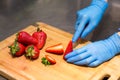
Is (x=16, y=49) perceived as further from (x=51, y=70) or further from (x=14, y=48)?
(x=51, y=70)

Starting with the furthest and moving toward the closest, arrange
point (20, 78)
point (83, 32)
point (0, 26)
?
1. point (0, 26)
2. point (83, 32)
3. point (20, 78)

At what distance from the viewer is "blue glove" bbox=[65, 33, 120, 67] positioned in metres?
0.96

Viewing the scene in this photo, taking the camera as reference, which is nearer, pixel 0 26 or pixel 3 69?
pixel 3 69

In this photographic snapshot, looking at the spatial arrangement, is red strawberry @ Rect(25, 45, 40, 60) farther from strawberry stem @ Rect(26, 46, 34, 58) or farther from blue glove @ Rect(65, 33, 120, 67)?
blue glove @ Rect(65, 33, 120, 67)

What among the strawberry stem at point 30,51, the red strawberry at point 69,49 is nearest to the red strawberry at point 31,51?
the strawberry stem at point 30,51

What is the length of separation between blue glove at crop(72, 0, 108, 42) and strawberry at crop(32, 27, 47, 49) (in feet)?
0.39

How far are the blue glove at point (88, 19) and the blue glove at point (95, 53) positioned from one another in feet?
0.23

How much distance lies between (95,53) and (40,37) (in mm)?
222

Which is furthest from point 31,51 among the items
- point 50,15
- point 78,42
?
point 50,15

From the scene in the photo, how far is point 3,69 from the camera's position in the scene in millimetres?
953

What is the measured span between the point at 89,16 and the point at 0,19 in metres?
0.44

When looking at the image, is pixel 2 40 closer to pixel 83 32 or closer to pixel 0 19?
pixel 0 19

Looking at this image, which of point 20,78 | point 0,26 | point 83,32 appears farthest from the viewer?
point 0,26

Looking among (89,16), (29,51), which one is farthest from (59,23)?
(29,51)
